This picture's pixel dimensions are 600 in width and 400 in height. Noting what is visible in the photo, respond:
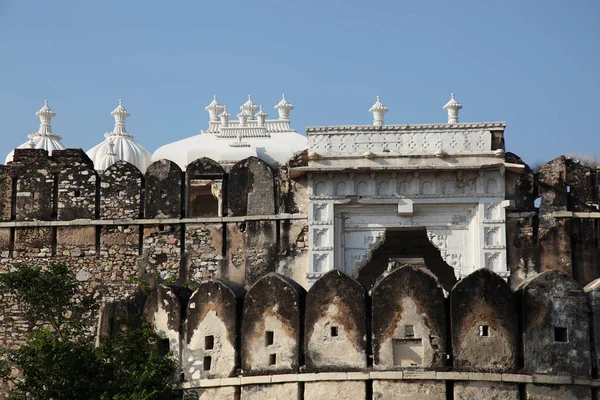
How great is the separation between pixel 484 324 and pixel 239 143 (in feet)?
61.1

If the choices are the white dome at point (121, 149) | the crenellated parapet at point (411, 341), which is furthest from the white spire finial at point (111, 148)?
the crenellated parapet at point (411, 341)

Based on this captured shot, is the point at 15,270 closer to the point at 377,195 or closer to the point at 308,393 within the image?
the point at 377,195

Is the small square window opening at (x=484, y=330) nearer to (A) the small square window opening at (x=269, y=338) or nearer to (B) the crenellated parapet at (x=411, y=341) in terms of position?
(B) the crenellated parapet at (x=411, y=341)

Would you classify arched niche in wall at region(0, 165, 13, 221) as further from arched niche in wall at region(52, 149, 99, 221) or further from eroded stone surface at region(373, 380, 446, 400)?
eroded stone surface at region(373, 380, 446, 400)

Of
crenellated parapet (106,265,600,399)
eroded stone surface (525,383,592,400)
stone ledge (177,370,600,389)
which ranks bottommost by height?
eroded stone surface (525,383,592,400)

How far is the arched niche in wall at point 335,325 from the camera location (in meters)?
17.2

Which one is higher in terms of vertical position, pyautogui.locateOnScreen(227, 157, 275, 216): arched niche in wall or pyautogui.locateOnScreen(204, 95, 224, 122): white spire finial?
pyautogui.locateOnScreen(204, 95, 224, 122): white spire finial

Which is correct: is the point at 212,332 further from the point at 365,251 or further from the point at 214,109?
the point at 214,109

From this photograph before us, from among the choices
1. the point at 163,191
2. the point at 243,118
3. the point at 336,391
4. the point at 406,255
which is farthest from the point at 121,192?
the point at 243,118

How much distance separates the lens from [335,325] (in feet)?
56.9

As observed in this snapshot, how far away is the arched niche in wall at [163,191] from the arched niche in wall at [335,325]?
24.9ft

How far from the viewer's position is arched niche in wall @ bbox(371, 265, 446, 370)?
1709 centimetres

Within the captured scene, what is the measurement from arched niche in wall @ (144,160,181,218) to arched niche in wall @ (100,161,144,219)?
0.55ft

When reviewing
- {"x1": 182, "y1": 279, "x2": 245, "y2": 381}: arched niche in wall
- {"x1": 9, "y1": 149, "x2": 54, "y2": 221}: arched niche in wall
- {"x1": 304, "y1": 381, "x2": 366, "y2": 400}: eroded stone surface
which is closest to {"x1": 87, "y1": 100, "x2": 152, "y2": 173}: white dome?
{"x1": 9, "y1": 149, "x2": 54, "y2": 221}: arched niche in wall
